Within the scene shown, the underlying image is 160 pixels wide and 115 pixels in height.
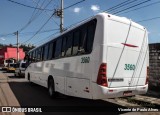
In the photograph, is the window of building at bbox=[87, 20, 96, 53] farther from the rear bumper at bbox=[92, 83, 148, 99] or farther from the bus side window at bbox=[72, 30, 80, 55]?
the rear bumper at bbox=[92, 83, 148, 99]

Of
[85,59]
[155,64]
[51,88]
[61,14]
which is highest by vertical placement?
[61,14]

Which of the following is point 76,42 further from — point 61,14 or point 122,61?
point 61,14

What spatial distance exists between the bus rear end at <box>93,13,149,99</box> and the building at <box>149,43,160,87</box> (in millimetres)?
4617

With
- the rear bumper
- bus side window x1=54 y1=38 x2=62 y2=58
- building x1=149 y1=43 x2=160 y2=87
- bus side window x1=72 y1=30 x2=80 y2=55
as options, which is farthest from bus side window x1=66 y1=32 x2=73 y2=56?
building x1=149 y1=43 x2=160 y2=87

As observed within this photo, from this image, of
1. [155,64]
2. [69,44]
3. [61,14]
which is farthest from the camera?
[61,14]

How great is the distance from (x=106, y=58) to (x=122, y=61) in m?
0.81

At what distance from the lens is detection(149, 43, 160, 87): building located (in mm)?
13320

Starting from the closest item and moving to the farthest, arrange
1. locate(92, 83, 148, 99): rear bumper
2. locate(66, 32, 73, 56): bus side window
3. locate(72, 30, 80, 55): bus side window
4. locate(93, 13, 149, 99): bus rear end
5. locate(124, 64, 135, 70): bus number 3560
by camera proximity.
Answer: locate(92, 83, 148, 99): rear bumper, locate(93, 13, 149, 99): bus rear end, locate(124, 64, 135, 70): bus number 3560, locate(72, 30, 80, 55): bus side window, locate(66, 32, 73, 56): bus side window

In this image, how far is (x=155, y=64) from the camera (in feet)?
44.3

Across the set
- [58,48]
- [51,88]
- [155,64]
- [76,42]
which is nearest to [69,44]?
[76,42]

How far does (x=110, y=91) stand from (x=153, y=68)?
22.5 ft

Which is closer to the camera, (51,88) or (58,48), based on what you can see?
(58,48)

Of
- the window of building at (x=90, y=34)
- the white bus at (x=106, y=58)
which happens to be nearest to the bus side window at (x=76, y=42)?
the white bus at (x=106, y=58)

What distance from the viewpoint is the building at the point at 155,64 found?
13.3 m
